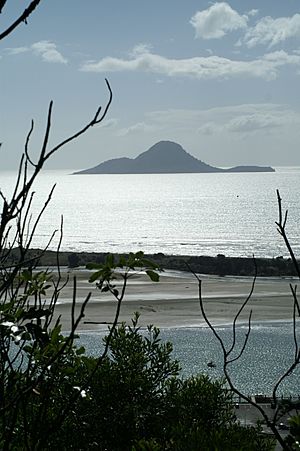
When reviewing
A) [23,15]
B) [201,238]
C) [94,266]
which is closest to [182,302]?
[94,266]

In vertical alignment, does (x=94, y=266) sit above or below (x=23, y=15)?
below

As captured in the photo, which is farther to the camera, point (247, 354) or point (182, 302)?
point (182, 302)

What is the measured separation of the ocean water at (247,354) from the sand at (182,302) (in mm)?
1503

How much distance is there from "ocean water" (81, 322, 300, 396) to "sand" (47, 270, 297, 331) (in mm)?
1503

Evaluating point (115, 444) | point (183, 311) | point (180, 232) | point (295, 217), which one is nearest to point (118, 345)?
point (115, 444)

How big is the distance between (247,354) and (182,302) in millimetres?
10842

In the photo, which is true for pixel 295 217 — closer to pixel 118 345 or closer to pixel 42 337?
pixel 118 345

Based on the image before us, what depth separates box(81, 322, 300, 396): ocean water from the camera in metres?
21.6

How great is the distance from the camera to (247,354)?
81.6 feet

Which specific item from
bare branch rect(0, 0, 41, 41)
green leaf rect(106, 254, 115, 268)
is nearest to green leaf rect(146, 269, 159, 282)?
green leaf rect(106, 254, 115, 268)

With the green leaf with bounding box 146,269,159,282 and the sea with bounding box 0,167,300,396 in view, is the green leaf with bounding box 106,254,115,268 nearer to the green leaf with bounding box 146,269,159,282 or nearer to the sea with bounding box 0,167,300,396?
the green leaf with bounding box 146,269,159,282

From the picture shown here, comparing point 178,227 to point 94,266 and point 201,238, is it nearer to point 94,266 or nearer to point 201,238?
point 201,238

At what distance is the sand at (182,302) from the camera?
31031mm

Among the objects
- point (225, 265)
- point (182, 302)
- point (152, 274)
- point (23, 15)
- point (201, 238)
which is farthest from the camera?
point (201, 238)
